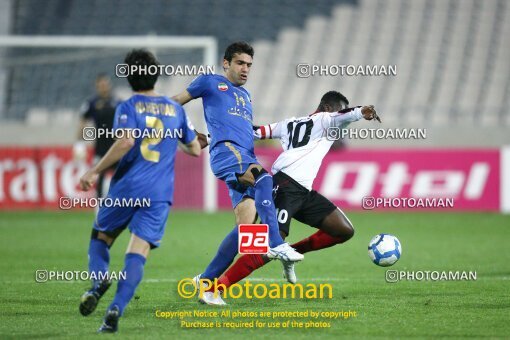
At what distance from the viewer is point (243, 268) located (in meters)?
7.55

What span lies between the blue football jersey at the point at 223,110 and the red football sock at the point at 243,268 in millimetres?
934

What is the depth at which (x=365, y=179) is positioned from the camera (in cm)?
1859

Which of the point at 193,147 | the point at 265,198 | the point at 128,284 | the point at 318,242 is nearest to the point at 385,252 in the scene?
the point at 318,242

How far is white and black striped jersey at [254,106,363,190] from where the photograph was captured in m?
8.03

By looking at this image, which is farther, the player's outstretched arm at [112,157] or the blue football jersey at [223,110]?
the blue football jersey at [223,110]

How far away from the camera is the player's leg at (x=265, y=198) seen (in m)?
7.46

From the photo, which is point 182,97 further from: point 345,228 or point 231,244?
point 345,228

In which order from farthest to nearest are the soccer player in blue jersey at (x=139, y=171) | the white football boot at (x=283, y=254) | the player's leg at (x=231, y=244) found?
the player's leg at (x=231, y=244) → the white football boot at (x=283, y=254) → the soccer player in blue jersey at (x=139, y=171)

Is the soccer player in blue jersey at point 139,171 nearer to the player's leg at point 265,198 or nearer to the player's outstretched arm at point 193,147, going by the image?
the player's outstretched arm at point 193,147

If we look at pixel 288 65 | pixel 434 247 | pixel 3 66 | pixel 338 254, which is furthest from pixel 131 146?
pixel 288 65

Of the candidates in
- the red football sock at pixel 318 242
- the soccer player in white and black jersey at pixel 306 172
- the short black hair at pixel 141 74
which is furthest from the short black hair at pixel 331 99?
the short black hair at pixel 141 74

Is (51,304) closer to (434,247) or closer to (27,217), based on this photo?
(434,247)

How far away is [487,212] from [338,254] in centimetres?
710

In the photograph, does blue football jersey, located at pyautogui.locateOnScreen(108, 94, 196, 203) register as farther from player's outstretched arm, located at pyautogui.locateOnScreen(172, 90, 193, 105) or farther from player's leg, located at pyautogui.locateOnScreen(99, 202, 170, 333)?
player's outstretched arm, located at pyautogui.locateOnScreen(172, 90, 193, 105)
